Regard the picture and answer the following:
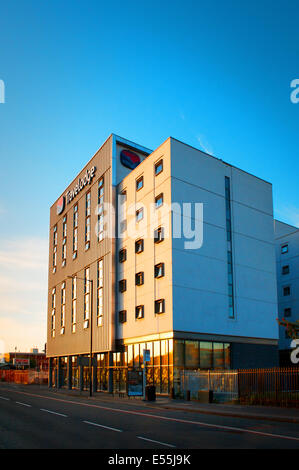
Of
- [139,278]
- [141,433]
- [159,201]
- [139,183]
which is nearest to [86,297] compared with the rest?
[139,278]

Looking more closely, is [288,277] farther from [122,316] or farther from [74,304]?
[74,304]

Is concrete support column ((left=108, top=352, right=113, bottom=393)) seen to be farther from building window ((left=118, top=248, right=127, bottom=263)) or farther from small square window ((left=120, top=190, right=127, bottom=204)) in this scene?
small square window ((left=120, top=190, right=127, bottom=204))

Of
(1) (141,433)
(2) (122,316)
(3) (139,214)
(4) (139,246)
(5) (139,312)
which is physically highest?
(3) (139,214)

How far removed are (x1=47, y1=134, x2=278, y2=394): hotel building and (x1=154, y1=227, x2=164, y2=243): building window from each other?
88mm

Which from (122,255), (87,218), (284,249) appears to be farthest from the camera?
(284,249)

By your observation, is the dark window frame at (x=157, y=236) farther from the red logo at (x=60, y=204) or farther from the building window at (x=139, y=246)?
the red logo at (x=60, y=204)

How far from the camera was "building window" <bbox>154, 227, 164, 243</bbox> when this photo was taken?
1535 inches

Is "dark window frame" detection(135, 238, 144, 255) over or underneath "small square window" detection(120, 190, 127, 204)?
underneath

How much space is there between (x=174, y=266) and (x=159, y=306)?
3.60 metres

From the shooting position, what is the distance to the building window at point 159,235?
39000 millimetres

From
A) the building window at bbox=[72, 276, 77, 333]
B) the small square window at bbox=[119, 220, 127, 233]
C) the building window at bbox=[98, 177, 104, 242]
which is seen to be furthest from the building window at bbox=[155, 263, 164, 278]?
the building window at bbox=[72, 276, 77, 333]

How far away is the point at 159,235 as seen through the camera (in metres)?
39.5

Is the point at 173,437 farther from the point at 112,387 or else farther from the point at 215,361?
the point at 112,387
